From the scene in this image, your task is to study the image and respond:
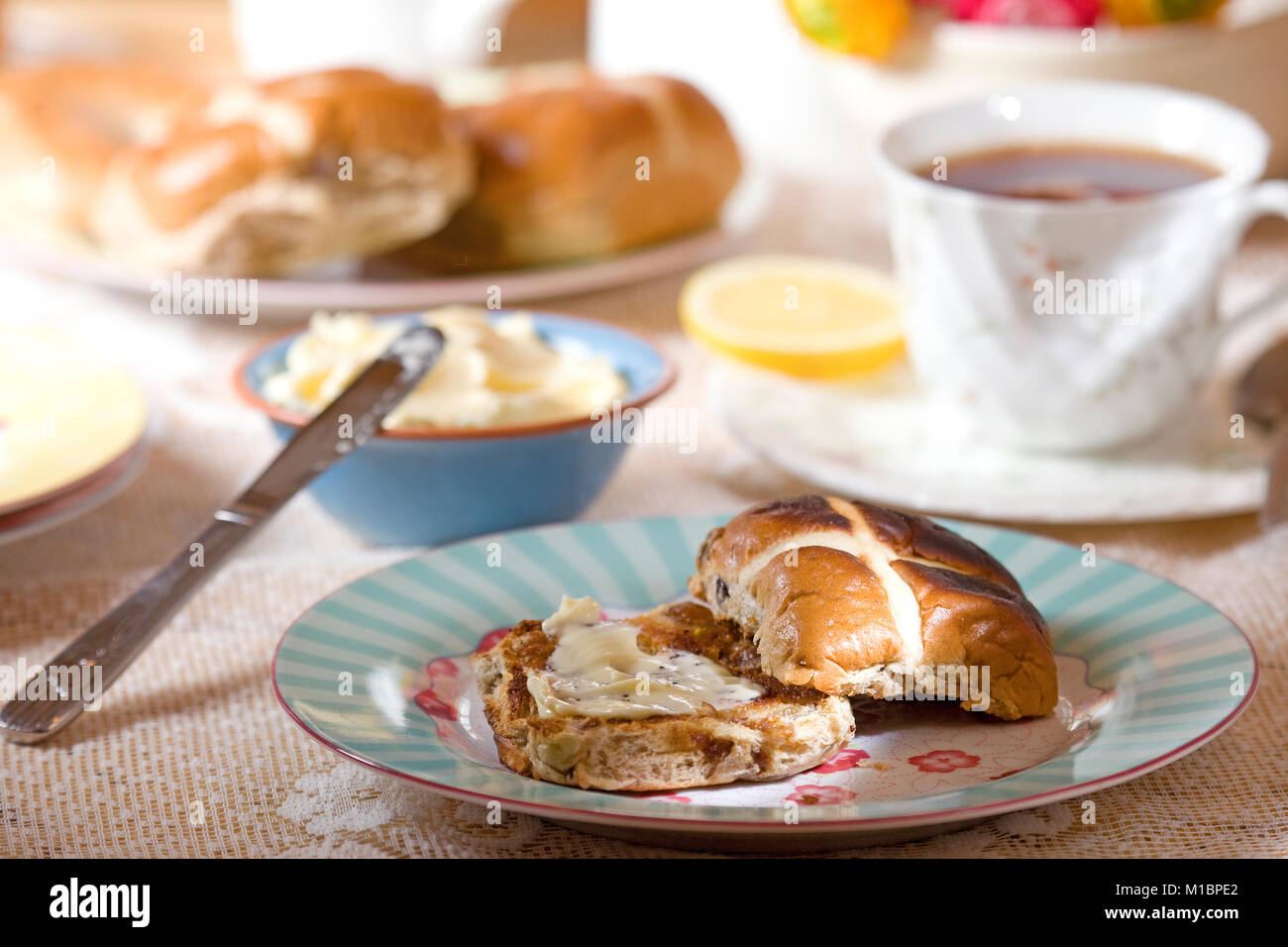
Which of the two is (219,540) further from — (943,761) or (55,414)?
(943,761)

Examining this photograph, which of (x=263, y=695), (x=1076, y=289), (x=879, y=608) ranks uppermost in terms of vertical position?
(x=1076, y=289)

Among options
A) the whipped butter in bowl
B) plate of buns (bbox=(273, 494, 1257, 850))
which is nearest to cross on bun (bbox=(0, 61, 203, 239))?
the whipped butter in bowl
